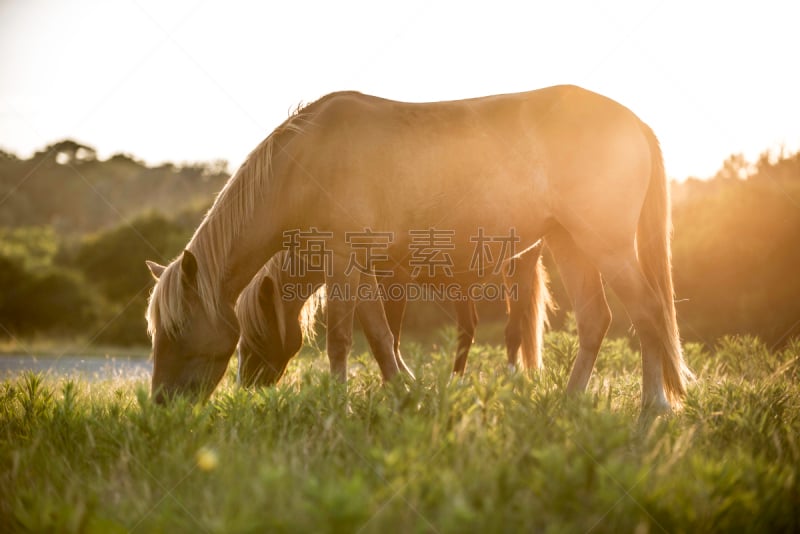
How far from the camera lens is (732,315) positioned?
9.94 m

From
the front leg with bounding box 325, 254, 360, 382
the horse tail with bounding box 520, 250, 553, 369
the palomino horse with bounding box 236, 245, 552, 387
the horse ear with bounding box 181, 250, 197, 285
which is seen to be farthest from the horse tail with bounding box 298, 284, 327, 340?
the horse tail with bounding box 520, 250, 553, 369

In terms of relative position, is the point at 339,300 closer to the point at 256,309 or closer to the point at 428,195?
the point at 256,309

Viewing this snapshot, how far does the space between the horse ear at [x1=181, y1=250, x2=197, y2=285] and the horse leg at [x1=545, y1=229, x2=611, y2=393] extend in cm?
317

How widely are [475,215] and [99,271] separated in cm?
1936

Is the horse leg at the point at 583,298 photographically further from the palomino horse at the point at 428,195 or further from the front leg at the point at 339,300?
the front leg at the point at 339,300

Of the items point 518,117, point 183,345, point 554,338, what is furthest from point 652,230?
point 183,345

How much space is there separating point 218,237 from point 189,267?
412 millimetres

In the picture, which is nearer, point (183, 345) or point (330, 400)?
point (330, 400)

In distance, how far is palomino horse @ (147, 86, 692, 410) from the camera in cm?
433

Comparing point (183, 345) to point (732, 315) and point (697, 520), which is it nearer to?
point (697, 520)

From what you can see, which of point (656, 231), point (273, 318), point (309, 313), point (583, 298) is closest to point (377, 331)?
point (273, 318)

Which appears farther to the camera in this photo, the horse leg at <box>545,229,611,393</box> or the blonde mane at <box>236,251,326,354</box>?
the horse leg at <box>545,229,611,393</box>

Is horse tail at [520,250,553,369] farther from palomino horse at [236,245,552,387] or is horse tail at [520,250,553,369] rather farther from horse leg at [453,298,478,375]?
palomino horse at [236,245,552,387]

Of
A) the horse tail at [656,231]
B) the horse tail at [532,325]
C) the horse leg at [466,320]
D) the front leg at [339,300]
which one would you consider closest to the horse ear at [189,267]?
the front leg at [339,300]
